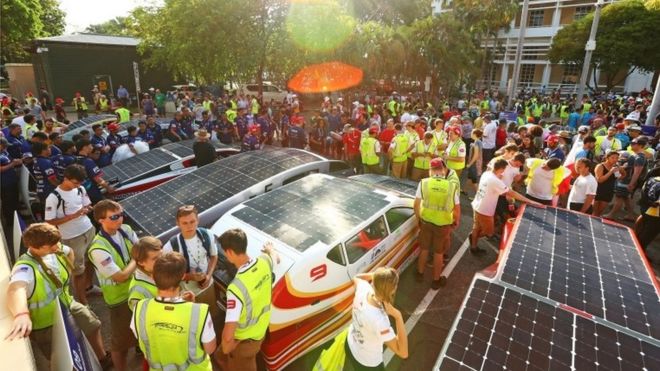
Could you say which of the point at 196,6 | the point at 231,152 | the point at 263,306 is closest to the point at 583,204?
the point at 263,306

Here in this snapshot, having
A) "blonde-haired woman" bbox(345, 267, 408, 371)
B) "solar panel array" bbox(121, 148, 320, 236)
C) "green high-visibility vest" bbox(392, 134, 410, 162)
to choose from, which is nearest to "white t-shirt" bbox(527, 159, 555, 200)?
"green high-visibility vest" bbox(392, 134, 410, 162)

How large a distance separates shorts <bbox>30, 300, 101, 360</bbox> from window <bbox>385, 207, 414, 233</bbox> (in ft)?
12.1

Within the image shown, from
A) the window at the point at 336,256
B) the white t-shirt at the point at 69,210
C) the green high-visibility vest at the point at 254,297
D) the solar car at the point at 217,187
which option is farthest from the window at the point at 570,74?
the white t-shirt at the point at 69,210

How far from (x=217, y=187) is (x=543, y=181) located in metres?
5.81

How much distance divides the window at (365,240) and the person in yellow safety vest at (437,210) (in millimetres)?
804

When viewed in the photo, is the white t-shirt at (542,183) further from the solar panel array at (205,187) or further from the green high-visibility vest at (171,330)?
the green high-visibility vest at (171,330)

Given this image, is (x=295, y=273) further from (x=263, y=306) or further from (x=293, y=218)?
(x=293, y=218)

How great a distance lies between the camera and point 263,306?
3.10 metres

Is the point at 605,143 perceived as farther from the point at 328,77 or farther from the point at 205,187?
the point at 328,77

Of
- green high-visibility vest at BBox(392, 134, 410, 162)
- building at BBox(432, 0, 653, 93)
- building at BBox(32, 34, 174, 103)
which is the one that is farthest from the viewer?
building at BBox(432, 0, 653, 93)

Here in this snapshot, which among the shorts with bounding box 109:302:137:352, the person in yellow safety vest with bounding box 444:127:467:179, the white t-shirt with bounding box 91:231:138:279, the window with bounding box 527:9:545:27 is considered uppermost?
the window with bounding box 527:9:545:27

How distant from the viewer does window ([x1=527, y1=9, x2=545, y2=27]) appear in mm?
48325

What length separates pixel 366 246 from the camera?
15.3 ft

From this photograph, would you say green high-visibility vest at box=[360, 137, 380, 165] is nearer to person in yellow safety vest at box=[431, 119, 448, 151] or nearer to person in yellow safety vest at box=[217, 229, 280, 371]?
person in yellow safety vest at box=[431, 119, 448, 151]
